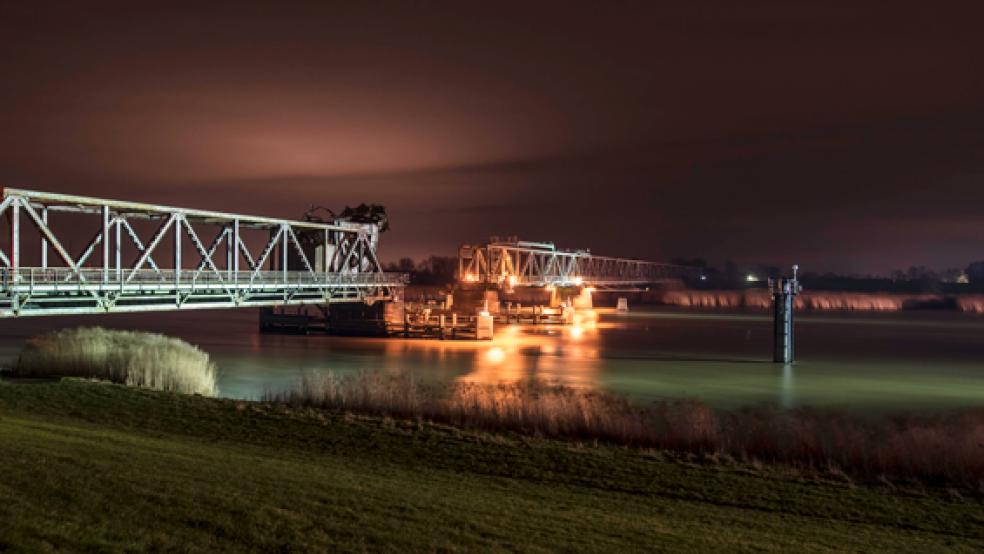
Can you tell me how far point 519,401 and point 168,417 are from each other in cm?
1010

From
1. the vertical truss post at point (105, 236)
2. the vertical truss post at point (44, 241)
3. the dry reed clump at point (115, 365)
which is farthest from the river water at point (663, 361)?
the vertical truss post at point (44, 241)

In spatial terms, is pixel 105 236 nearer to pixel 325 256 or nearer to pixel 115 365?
pixel 115 365

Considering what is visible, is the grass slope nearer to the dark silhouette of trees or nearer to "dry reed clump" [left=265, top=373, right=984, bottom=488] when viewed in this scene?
"dry reed clump" [left=265, top=373, right=984, bottom=488]

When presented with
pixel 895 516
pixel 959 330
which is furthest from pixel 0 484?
pixel 959 330

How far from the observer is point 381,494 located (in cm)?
1351

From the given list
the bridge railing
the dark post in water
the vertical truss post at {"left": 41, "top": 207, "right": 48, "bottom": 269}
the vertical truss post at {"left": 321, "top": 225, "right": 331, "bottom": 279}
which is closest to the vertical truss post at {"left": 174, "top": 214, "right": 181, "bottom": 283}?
the bridge railing

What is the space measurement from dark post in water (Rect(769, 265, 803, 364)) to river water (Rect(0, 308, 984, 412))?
1309 mm

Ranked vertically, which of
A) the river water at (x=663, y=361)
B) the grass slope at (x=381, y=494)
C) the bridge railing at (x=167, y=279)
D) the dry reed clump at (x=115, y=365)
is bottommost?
the river water at (x=663, y=361)

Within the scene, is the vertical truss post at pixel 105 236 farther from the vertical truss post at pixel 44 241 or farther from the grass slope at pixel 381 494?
the grass slope at pixel 381 494

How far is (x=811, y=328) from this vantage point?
8744cm

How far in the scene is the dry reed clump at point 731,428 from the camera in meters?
19.1

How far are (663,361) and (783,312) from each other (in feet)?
25.1

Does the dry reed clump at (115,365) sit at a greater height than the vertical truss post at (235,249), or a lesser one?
lesser

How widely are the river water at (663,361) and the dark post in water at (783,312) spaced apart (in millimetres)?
1309
